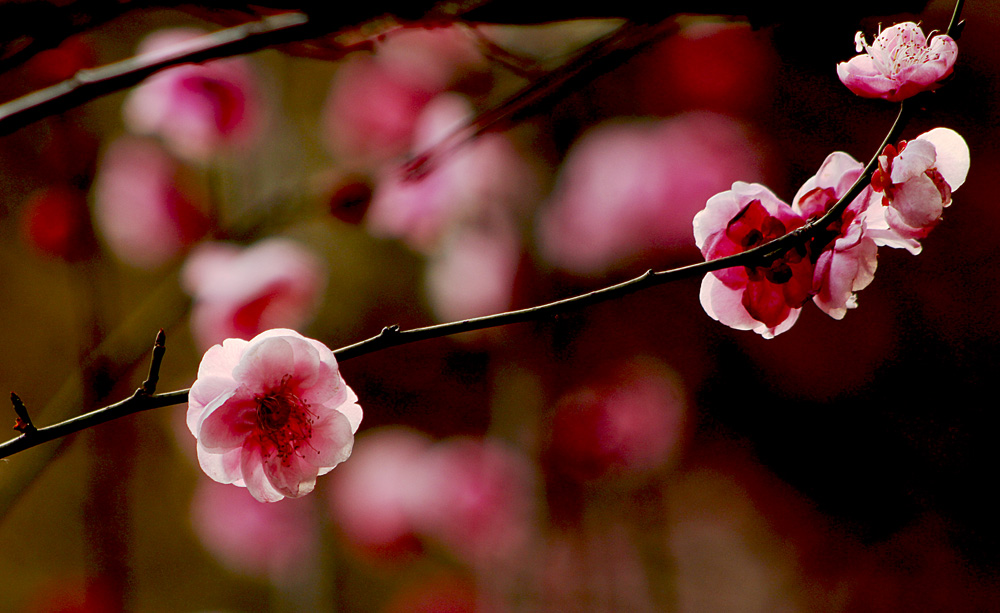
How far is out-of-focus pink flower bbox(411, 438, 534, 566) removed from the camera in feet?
3.67

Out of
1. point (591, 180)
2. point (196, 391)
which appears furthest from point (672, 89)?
point (196, 391)

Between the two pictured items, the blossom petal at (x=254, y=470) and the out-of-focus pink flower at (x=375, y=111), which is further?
the out-of-focus pink flower at (x=375, y=111)

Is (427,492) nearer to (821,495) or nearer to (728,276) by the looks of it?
(821,495)

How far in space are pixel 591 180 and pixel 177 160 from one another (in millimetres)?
765

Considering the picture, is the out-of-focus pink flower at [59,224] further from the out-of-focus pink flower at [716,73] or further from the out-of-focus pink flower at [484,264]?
the out-of-focus pink flower at [716,73]

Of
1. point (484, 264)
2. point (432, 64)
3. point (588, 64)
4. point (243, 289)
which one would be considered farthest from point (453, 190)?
point (588, 64)

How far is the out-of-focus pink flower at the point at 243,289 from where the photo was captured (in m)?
0.78

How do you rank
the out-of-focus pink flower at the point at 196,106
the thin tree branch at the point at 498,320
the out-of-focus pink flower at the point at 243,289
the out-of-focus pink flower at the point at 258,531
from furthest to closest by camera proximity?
the out-of-focus pink flower at the point at 258,531
the out-of-focus pink flower at the point at 196,106
the out-of-focus pink flower at the point at 243,289
the thin tree branch at the point at 498,320

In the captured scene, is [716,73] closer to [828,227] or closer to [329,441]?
[828,227]

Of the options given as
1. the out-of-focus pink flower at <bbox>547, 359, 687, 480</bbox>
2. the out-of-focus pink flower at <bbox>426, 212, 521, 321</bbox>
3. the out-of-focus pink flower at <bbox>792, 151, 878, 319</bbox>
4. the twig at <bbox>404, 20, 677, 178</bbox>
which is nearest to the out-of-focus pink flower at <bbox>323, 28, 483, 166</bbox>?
the out-of-focus pink flower at <bbox>426, 212, 521, 321</bbox>

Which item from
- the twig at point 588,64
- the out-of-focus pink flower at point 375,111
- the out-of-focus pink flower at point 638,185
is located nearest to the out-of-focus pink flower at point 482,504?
the out-of-focus pink flower at point 638,185

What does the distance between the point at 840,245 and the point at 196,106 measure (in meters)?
0.97

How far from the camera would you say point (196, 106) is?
37.7 inches

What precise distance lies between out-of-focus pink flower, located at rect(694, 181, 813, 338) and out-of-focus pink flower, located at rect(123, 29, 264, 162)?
83cm
